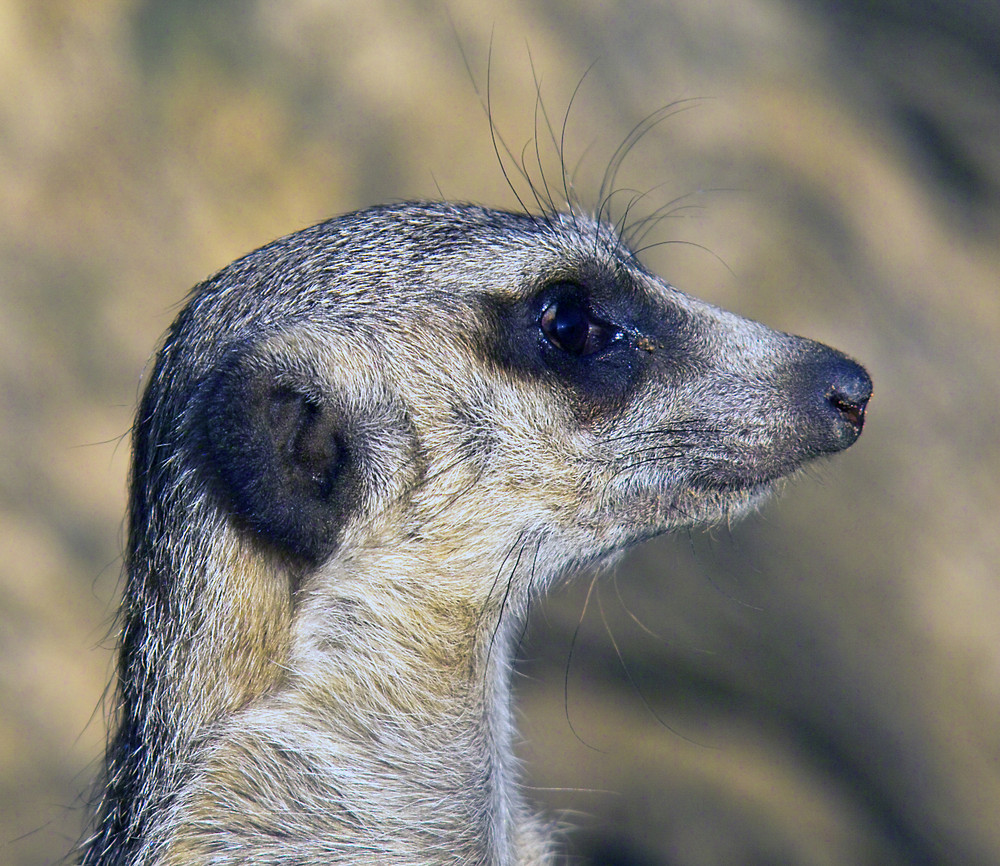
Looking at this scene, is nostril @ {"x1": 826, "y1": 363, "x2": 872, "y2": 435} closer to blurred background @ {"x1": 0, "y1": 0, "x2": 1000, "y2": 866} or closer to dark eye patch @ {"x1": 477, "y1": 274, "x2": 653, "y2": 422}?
dark eye patch @ {"x1": 477, "y1": 274, "x2": 653, "y2": 422}

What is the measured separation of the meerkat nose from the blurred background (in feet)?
4.90

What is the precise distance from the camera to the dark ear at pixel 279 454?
1.57 m

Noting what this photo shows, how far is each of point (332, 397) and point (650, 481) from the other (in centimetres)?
66

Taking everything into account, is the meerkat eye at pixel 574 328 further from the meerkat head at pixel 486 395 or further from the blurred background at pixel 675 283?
the blurred background at pixel 675 283

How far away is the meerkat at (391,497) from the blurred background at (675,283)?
4.43 feet

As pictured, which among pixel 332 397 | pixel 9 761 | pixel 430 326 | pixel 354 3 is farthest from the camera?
pixel 9 761

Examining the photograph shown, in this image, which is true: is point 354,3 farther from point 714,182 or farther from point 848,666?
point 848,666

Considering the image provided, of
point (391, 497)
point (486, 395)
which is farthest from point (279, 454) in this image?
point (486, 395)

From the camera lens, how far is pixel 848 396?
6.13 ft

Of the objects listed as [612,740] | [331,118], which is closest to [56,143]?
[331,118]

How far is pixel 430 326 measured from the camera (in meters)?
1.80

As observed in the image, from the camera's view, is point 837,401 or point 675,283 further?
point 675,283

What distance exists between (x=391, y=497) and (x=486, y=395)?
0.28 metres

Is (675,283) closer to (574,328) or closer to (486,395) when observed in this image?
(574,328)
